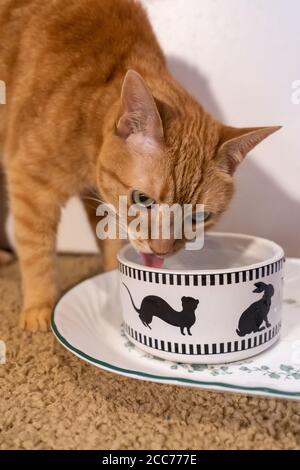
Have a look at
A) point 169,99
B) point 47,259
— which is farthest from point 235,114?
point 47,259

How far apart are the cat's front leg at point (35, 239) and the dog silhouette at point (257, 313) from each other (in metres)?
0.46

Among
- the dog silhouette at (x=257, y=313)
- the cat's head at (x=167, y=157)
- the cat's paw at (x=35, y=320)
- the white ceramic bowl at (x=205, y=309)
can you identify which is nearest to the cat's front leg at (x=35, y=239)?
the cat's paw at (x=35, y=320)

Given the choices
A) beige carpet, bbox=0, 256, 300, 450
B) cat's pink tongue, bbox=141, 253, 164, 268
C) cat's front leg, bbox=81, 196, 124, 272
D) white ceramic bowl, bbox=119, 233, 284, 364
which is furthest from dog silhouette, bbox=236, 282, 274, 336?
cat's front leg, bbox=81, 196, 124, 272

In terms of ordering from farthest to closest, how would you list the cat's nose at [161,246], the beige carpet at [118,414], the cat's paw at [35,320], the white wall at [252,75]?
the white wall at [252,75] → the cat's paw at [35,320] → the cat's nose at [161,246] → the beige carpet at [118,414]

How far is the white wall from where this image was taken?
128cm

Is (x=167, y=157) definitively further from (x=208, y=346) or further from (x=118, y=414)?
(x=118, y=414)

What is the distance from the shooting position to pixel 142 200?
93 centimetres

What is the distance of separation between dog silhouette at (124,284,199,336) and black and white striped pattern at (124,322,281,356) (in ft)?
0.09

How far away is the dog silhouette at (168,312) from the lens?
84cm

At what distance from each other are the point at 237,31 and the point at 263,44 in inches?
3.1

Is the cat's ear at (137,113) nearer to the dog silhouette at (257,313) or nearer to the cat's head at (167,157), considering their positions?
the cat's head at (167,157)

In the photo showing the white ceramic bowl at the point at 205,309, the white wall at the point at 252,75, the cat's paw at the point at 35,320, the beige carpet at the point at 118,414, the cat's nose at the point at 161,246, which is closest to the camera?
the beige carpet at the point at 118,414

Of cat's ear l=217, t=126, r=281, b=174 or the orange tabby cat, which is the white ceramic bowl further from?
cat's ear l=217, t=126, r=281, b=174
